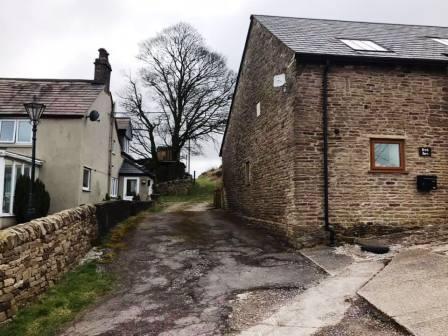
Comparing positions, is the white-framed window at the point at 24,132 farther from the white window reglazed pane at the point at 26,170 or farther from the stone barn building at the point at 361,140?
the stone barn building at the point at 361,140

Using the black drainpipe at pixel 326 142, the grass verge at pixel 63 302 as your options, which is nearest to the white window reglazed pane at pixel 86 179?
the grass verge at pixel 63 302

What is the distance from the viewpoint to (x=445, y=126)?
11.7m

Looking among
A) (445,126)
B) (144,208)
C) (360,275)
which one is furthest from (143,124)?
(360,275)

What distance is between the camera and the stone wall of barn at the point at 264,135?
12.0 metres

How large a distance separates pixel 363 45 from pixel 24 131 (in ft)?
47.2

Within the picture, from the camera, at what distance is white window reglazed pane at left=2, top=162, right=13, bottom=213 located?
14500mm

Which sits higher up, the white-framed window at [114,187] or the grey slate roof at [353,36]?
the grey slate roof at [353,36]

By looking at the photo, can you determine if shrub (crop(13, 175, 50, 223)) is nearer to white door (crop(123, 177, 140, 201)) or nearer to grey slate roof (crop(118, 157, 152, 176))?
grey slate roof (crop(118, 157, 152, 176))

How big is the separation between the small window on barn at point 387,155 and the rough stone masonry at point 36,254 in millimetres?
8390

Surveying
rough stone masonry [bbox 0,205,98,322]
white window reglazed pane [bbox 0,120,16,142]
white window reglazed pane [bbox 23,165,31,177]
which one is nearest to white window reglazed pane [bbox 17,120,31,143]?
white window reglazed pane [bbox 0,120,16,142]

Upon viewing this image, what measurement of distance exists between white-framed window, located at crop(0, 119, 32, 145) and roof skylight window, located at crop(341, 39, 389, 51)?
44.8ft

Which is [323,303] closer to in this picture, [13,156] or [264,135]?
[264,135]

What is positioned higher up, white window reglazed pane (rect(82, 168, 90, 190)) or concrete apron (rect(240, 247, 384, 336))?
white window reglazed pane (rect(82, 168, 90, 190))

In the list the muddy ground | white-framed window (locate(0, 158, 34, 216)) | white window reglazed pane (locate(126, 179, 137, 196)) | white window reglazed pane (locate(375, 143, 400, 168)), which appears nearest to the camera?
the muddy ground
